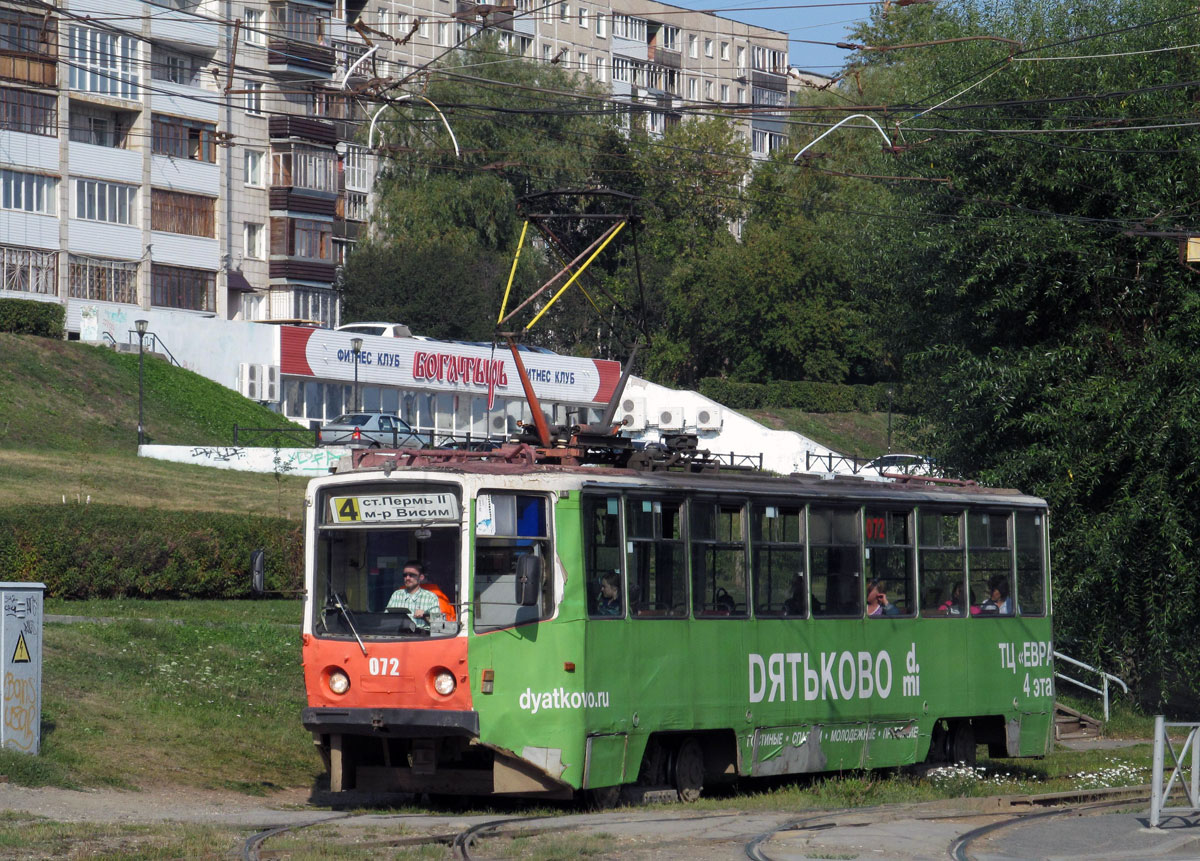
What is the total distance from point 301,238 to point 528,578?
62.0 meters

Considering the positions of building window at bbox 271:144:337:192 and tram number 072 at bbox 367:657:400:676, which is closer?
tram number 072 at bbox 367:657:400:676

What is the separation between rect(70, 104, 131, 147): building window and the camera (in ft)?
198

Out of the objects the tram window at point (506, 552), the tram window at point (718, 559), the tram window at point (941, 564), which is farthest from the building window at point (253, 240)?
the tram window at point (506, 552)

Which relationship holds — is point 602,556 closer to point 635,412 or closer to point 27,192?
point 27,192

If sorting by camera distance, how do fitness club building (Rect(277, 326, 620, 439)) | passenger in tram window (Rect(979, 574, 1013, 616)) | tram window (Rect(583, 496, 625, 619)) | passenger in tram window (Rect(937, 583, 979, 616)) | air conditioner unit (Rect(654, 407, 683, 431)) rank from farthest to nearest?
air conditioner unit (Rect(654, 407, 683, 431)) → fitness club building (Rect(277, 326, 620, 439)) → passenger in tram window (Rect(979, 574, 1013, 616)) → passenger in tram window (Rect(937, 583, 979, 616)) → tram window (Rect(583, 496, 625, 619))

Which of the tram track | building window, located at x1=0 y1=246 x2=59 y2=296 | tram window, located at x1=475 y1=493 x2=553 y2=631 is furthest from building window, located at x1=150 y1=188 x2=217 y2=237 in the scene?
tram window, located at x1=475 y1=493 x2=553 y2=631

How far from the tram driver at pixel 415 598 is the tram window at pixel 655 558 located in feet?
5.43

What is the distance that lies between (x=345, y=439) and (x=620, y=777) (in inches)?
1478

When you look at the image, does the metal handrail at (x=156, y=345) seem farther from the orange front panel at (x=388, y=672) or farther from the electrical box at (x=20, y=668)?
the orange front panel at (x=388, y=672)

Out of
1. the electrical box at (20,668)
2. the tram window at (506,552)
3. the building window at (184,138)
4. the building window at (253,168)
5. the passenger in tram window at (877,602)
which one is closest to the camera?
the tram window at (506,552)

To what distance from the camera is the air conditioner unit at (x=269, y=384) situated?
5750 cm

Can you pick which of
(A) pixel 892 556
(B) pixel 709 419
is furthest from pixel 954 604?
(B) pixel 709 419

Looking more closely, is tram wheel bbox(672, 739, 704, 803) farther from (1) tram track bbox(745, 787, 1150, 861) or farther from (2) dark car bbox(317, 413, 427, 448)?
(2) dark car bbox(317, 413, 427, 448)

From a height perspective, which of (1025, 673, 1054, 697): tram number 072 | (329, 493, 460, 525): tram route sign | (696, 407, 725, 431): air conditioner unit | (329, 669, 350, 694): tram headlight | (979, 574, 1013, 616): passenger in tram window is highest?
(696, 407, 725, 431): air conditioner unit
